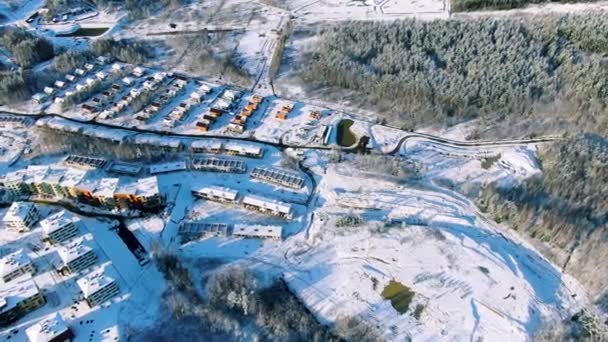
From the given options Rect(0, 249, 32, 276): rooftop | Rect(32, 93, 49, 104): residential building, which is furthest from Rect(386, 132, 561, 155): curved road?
Rect(32, 93, 49, 104): residential building

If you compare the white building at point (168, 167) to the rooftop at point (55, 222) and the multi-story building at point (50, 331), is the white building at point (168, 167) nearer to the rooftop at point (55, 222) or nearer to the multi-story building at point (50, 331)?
the rooftop at point (55, 222)

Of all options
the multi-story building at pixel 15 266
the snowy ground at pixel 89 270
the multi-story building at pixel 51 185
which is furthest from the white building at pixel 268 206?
the multi-story building at pixel 15 266

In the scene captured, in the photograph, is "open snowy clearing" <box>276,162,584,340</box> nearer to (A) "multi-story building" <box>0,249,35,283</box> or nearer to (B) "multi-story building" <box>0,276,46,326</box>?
(B) "multi-story building" <box>0,276,46,326</box>

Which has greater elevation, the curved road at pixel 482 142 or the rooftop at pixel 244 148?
the curved road at pixel 482 142

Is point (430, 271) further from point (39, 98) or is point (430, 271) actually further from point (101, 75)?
point (39, 98)

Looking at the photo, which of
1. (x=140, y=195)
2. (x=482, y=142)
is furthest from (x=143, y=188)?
(x=482, y=142)

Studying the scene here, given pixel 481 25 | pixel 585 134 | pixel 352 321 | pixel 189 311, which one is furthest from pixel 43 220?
pixel 481 25
